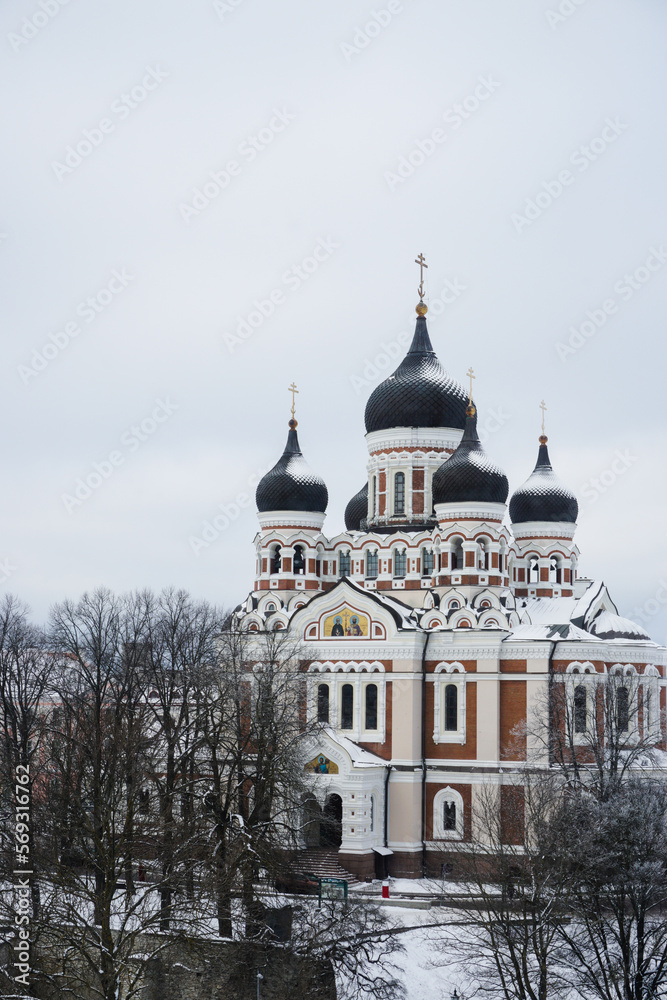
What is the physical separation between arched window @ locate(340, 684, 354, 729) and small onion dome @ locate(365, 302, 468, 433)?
857 cm

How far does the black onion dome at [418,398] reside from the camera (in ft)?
133

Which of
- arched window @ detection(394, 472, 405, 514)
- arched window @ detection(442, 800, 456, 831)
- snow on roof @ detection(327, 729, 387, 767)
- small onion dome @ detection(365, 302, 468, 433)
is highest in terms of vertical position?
small onion dome @ detection(365, 302, 468, 433)

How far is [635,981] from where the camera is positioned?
74.9 feet

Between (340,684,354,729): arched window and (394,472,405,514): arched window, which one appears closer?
(340,684,354,729): arched window

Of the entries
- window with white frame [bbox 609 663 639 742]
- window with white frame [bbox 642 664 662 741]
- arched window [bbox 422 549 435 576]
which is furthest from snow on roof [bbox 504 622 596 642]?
arched window [bbox 422 549 435 576]

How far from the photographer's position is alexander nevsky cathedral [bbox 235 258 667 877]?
35406 millimetres

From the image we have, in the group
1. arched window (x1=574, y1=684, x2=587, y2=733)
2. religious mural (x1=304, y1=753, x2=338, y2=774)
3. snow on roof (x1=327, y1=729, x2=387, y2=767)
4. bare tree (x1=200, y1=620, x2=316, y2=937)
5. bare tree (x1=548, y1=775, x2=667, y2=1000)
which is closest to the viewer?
bare tree (x1=548, y1=775, x2=667, y2=1000)

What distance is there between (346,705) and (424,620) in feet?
10.7

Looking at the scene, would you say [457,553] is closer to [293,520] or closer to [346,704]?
[346,704]

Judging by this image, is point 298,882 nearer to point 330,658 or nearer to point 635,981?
point 330,658

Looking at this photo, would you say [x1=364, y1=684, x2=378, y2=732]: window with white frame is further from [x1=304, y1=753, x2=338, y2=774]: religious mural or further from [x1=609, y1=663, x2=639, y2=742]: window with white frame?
[x1=609, y1=663, x2=639, y2=742]: window with white frame

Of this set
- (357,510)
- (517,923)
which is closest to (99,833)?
(517,923)

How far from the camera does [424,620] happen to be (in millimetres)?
37375

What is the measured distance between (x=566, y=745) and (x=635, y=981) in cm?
1228
